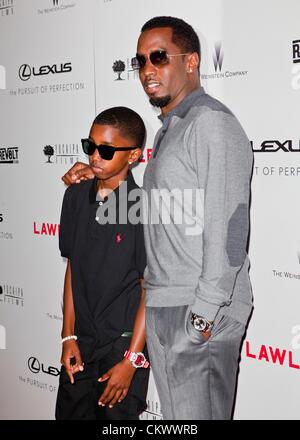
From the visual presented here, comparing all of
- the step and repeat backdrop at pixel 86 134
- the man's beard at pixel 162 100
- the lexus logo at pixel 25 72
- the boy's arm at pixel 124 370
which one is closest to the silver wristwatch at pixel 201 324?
the boy's arm at pixel 124 370

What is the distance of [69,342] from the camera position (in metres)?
2.17

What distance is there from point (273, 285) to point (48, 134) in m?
1.51

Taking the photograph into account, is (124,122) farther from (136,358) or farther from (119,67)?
(136,358)

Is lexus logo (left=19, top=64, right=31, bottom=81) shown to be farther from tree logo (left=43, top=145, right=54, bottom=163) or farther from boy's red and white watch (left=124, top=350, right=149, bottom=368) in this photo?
boy's red and white watch (left=124, top=350, right=149, bottom=368)

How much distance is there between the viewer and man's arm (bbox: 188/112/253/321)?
168 cm

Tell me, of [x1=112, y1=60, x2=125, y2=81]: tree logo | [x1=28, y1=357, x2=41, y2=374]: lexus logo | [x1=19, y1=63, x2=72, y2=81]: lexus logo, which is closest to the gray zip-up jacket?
[x1=112, y1=60, x2=125, y2=81]: tree logo

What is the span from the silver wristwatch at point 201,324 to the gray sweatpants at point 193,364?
0.02 m

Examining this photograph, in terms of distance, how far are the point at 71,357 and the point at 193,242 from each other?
0.71 metres

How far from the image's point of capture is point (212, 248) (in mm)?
1686

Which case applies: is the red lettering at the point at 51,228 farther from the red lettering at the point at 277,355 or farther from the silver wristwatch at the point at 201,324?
the silver wristwatch at the point at 201,324

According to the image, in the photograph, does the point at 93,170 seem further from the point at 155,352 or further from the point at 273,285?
the point at 273,285

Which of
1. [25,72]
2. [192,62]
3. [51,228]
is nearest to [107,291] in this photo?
[192,62]

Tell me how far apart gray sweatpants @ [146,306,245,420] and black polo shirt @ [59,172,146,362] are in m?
0.25
